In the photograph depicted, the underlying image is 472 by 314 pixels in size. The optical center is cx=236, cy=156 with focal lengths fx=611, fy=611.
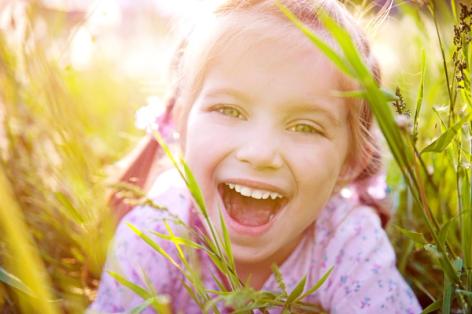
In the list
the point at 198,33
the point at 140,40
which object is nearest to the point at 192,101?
the point at 198,33

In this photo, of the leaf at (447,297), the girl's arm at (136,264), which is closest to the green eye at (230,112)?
the girl's arm at (136,264)

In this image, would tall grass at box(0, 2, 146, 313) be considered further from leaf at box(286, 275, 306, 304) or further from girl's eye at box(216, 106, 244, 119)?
leaf at box(286, 275, 306, 304)

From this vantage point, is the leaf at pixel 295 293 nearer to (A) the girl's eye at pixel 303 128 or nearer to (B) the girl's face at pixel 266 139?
(B) the girl's face at pixel 266 139

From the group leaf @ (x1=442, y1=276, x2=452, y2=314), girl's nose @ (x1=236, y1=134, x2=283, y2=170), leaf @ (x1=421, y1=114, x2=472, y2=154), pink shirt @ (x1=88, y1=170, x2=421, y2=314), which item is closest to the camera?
leaf @ (x1=421, y1=114, x2=472, y2=154)

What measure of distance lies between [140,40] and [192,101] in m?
2.46

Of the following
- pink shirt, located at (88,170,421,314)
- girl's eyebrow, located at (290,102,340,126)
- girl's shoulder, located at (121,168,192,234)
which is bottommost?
pink shirt, located at (88,170,421,314)

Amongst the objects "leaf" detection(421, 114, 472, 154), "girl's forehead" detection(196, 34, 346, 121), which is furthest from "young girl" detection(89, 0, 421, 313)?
"leaf" detection(421, 114, 472, 154)

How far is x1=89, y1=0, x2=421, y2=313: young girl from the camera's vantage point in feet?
4.12

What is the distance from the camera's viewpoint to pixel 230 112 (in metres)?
1.33

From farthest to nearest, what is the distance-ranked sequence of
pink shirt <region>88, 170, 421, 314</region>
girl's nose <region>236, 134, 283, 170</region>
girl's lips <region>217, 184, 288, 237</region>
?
pink shirt <region>88, 170, 421, 314</region> → girl's lips <region>217, 184, 288, 237</region> → girl's nose <region>236, 134, 283, 170</region>

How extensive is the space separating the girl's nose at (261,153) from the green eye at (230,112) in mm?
74

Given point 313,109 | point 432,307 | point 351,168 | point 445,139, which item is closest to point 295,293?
point 432,307

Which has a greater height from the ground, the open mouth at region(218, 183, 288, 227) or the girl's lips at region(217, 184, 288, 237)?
the open mouth at region(218, 183, 288, 227)

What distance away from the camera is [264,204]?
1.39m
